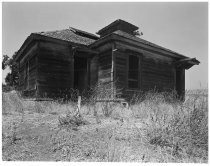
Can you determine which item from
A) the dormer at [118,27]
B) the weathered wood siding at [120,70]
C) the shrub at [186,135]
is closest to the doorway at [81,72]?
the weathered wood siding at [120,70]

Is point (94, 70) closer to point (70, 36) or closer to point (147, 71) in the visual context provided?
point (70, 36)

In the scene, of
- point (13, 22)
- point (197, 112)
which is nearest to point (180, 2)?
point (197, 112)

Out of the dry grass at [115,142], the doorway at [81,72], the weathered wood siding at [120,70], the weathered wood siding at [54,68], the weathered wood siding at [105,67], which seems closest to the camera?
the dry grass at [115,142]

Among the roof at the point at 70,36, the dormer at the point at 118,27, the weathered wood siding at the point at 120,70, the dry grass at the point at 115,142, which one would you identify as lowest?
the dry grass at the point at 115,142

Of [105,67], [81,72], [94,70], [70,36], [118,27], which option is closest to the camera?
[105,67]

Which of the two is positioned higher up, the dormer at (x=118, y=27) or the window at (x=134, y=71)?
the dormer at (x=118, y=27)

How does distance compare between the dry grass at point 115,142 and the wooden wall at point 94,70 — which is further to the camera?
the wooden wall at point 94,70

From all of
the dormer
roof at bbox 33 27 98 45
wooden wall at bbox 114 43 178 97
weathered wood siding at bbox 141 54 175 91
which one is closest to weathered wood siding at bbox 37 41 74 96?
roof at bbox 33 27 98 45

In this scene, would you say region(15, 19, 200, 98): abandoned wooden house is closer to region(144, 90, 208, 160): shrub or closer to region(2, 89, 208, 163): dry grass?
region(2, 89, 208, 163): dry grass

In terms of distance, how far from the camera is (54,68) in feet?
29.8

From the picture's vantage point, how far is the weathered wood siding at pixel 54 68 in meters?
8.73

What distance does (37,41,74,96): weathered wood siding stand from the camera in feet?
28.6

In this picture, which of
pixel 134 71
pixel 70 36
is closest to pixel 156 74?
pixel 134 71

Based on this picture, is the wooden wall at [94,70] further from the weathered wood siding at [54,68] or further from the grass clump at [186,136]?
the grass clump at [186,136]
